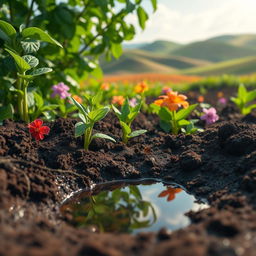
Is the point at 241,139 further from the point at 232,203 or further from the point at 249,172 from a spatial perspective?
the point at 232,203

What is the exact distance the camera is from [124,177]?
3.07m

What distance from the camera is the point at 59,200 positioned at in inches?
102

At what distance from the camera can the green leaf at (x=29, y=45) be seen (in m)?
3.14

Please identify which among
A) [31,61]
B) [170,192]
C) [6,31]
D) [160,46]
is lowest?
[160,46]

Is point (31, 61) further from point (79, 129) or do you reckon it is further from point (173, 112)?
point (173, 112)

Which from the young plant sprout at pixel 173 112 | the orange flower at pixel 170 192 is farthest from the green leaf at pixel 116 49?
the orange flower at pixel 170 192

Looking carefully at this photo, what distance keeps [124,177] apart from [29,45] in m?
1.39

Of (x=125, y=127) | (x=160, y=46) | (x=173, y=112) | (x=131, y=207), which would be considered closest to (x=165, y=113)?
(x=173, y=112)

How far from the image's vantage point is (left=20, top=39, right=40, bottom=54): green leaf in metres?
3.14

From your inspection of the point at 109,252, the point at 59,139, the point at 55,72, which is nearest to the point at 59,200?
the point at 59,139

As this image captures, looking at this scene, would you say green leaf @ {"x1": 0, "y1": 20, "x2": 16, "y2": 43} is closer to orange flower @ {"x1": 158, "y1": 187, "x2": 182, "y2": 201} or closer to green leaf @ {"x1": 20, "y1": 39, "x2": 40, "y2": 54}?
green leaf @ {"x1": 20, "y1": 39, "x2": 40, "y2": 54}

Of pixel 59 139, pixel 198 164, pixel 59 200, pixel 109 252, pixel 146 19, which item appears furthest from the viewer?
pixel 146 19

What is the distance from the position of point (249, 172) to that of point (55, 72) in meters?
2.72

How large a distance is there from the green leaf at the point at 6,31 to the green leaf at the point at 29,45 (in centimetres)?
13
